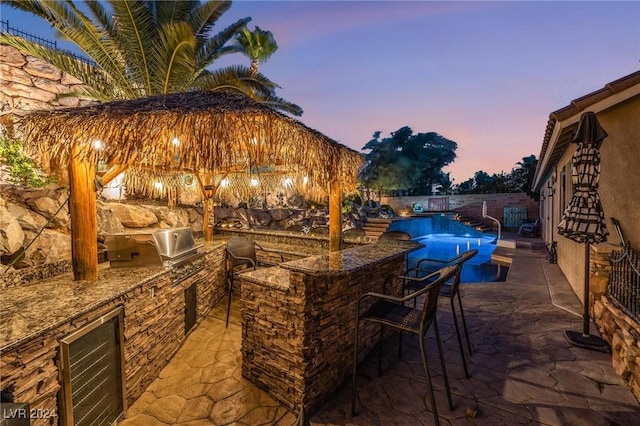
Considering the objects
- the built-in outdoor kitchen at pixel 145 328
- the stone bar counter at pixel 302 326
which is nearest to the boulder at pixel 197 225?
the built-in outdoor kitchen at pixel 145 328

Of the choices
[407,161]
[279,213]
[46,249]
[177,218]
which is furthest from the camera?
[407,161]

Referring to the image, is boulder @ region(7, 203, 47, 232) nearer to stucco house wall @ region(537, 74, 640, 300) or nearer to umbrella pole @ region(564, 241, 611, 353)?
umbrella pole @ region(564, 241, 611, 353)

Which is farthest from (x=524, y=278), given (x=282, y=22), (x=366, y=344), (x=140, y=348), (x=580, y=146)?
(x=282, y=22)

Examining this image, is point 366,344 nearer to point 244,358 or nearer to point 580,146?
point 244,358

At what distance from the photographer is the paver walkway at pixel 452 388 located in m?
2.46

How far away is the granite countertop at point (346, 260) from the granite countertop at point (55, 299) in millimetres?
1649

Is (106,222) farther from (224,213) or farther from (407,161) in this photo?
(407,161)

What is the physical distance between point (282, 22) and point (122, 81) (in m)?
6.00

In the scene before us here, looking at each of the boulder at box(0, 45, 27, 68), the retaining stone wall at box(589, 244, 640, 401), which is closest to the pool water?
the retaining stone wall at box(589, 244, 640, 401)

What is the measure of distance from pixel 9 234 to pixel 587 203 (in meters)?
7.58

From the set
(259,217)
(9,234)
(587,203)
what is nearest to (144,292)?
(9,234)

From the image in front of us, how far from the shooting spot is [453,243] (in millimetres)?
16297

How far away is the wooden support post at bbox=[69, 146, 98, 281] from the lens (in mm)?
2990

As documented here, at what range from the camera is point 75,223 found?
3.00m
